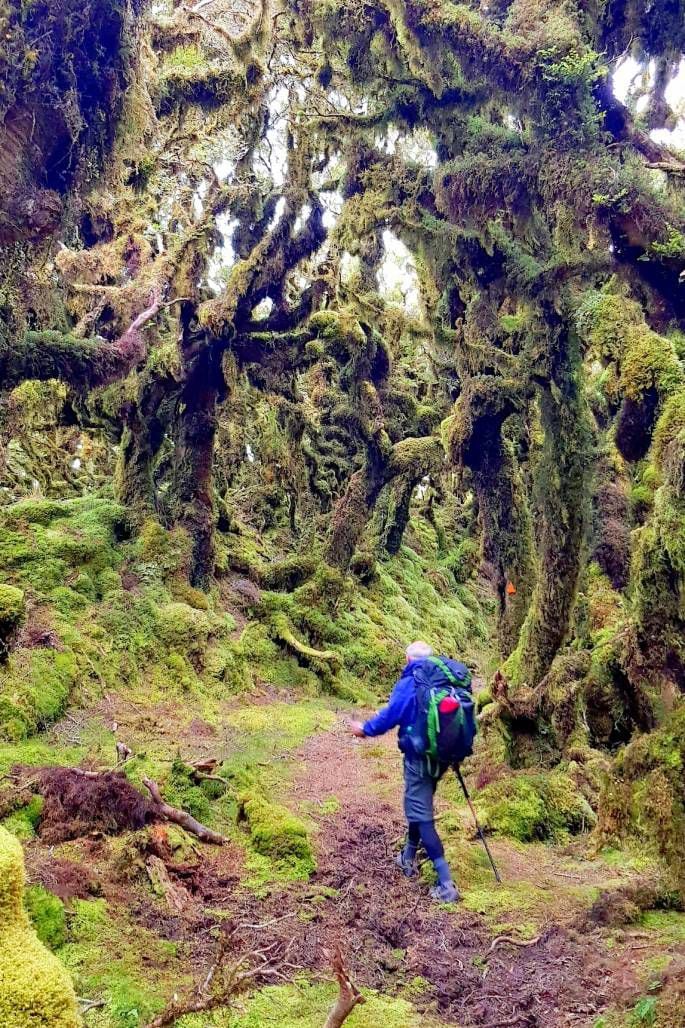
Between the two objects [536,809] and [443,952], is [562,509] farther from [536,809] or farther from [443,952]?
[443,952]

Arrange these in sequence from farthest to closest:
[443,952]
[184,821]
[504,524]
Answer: [504,524]
[184,821]
[443,952]

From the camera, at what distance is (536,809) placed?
784 centimetres

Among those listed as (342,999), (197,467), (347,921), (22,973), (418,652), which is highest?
(197,467)

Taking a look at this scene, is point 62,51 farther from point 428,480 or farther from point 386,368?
point 428,480

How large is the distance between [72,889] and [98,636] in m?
7.64

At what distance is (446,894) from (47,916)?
310 cm

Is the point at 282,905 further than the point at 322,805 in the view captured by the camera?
No

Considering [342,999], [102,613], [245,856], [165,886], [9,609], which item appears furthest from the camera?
[102,613]

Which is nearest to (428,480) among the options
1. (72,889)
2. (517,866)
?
(517,866)

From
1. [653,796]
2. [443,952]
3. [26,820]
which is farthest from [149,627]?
[653,796]

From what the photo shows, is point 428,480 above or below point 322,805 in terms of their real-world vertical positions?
above

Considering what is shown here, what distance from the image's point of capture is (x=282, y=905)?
545cm

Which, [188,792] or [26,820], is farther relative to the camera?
[188,792]

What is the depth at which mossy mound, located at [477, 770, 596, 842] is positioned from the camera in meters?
7.68
